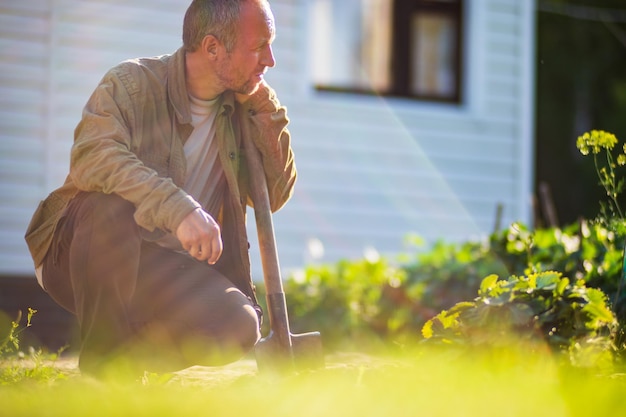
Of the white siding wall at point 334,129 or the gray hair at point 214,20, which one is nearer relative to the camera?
the gray hair at point 214,20

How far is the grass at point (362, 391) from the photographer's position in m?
2.40

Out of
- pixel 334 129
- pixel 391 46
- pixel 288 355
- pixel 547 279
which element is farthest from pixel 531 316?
pixel 391 46

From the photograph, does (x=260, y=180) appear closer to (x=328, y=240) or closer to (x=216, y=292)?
(x=216, y=292)

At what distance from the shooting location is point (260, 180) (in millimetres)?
3506

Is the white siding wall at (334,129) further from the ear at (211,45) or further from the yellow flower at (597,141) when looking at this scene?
the yellow flower at (597,141)

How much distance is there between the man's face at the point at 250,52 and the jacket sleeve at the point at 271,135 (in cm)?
15

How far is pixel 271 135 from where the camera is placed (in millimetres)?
3514

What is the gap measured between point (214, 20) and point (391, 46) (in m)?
6.10

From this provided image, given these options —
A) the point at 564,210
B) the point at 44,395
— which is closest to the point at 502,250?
the point at 44,395

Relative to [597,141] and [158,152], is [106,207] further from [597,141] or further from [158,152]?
[597,141]

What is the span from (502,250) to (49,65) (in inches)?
169

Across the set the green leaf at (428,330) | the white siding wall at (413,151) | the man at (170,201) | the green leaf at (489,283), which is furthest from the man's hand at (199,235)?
the white siding wall at (413,151)

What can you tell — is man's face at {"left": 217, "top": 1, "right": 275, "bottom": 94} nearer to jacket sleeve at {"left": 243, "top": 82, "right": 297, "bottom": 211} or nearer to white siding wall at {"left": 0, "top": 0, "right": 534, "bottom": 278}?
jacket sleeve at {"left": 243, "top": 82, "right": 297, "bottom": 211}

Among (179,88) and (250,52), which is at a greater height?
(250,52)
